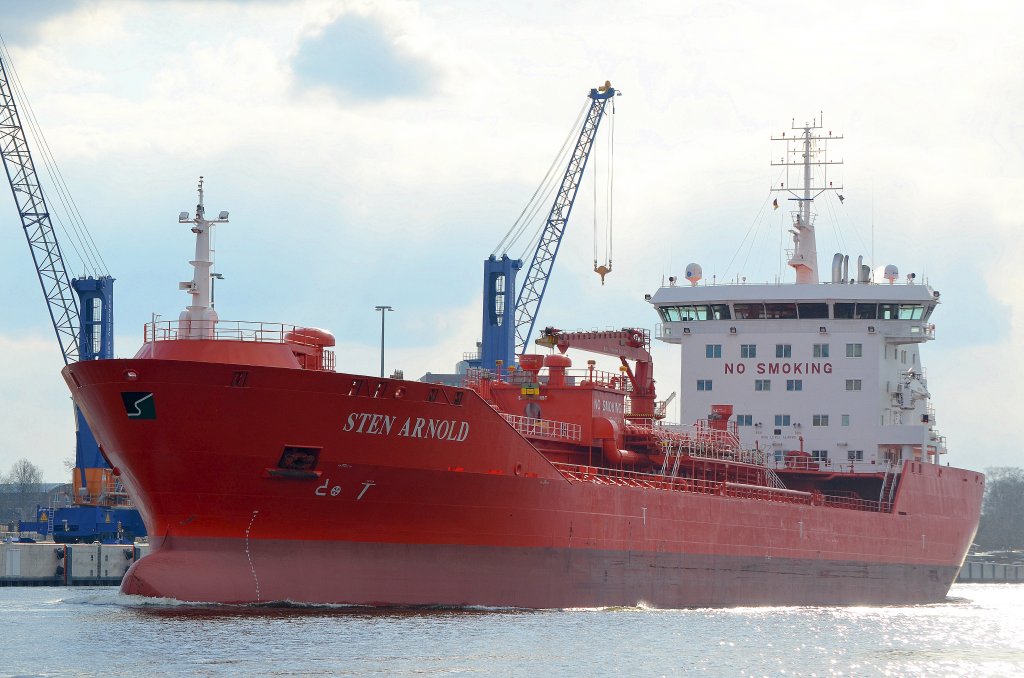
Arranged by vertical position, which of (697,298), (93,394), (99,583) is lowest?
(99,583)

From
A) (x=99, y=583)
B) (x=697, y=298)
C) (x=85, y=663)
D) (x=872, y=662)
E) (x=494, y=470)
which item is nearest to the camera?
(x=85, y=663)

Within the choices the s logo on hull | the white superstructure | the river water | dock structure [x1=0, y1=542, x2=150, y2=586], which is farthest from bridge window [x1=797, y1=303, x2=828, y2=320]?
the s logo on hull

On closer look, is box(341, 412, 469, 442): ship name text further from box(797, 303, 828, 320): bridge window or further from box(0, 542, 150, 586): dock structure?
box(0, 542, 150, 586): dock structure

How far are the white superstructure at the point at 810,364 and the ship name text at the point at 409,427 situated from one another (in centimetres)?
1604

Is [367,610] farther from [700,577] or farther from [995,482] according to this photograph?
[995,482]

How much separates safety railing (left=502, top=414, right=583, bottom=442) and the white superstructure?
365 inches

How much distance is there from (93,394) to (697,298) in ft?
68.2

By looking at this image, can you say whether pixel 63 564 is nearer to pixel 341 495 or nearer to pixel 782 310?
pixel 782 310

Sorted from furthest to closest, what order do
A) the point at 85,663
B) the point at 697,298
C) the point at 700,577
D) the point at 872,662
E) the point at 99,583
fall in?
the point at 99,583 < the point at 697,298 < the point at 700,577 < the point at 872,662 < the point at 85,663

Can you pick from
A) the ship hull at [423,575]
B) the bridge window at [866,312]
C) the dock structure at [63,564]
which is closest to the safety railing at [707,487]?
the ship hull at [423,575]

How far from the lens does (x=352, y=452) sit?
28.5 m

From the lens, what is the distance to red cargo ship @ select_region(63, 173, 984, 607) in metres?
27.9

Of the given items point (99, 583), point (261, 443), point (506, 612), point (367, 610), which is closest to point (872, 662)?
point (506, 612)

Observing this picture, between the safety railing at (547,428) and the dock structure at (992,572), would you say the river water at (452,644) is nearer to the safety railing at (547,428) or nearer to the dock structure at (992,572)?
the safety railing at (547,428)
